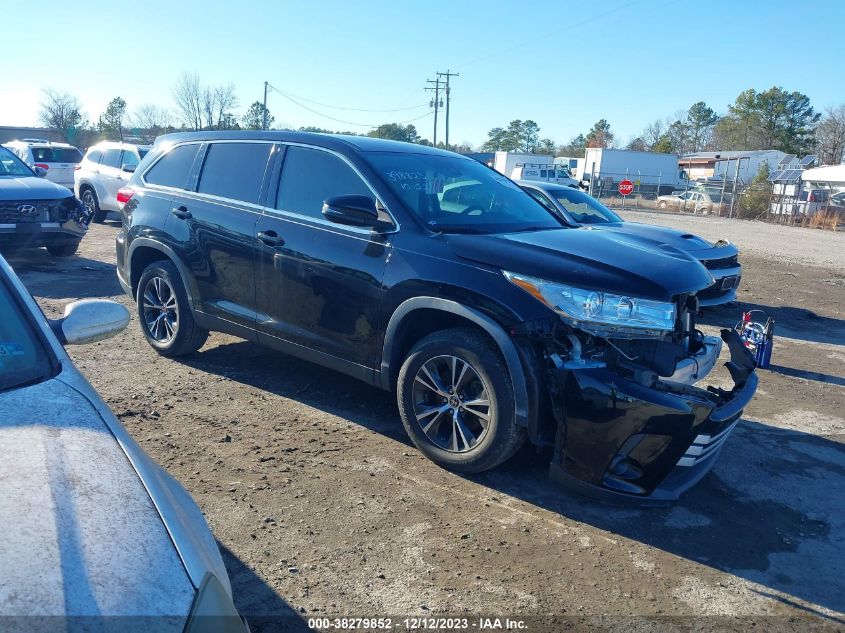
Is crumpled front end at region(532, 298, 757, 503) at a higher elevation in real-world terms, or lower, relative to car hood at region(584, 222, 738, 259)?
lower

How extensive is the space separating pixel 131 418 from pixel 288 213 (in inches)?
69.3

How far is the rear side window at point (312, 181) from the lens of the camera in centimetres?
482

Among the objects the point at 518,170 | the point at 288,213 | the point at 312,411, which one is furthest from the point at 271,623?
the point at 518,170

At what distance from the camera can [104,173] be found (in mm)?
15594

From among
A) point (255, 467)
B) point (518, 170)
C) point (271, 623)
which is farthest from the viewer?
point (518, 170)

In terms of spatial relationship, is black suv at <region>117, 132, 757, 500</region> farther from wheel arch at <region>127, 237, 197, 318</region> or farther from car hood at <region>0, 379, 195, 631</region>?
car hood at <region>0, 379, 195, 631</region>

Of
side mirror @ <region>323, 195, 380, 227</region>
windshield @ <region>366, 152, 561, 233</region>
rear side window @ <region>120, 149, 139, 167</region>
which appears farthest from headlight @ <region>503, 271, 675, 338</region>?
rear side window @ <region>120, 149, 139, 167</region>

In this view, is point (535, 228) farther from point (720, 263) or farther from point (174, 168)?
point (720, 263)

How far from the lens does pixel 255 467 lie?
4.18 meters

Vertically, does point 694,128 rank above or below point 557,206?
above

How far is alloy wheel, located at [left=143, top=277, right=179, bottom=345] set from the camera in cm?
589

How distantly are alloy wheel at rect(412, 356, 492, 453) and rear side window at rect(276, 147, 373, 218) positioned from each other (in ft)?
4.33

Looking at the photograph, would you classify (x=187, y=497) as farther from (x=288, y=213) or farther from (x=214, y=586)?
(x=288, y=213)

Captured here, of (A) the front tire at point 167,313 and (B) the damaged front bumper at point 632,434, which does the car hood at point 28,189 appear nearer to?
(A) the front tire at point 167,313
